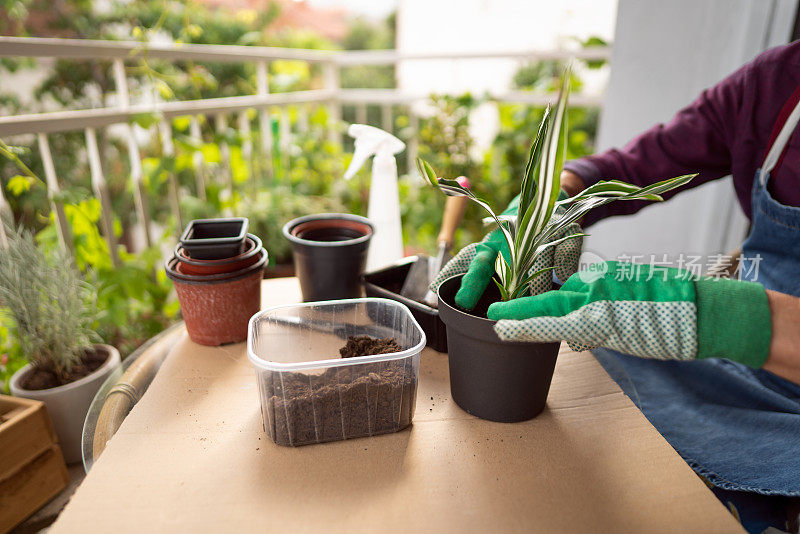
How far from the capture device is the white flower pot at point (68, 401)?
1088 mm

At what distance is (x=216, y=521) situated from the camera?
1.63 ft

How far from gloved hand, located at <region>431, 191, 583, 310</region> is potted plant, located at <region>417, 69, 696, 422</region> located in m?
0.02

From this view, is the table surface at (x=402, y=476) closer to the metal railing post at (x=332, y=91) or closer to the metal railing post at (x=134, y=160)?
the metal railing post at (x=134, y=160)

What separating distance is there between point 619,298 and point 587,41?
1.87 metres

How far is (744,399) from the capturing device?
86cm

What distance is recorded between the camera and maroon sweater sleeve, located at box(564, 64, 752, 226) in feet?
3.51

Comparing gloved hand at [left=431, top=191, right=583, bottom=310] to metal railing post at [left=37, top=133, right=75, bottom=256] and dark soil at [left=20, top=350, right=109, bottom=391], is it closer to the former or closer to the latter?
dark soil at [left=20, top=350, right=109, bottom=391]

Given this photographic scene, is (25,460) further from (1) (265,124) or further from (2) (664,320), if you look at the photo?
(1) (265,124)

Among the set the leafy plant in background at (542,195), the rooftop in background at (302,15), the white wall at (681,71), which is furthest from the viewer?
the rooftop in background at (302,15)

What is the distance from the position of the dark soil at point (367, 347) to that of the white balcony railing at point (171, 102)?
3.34 feet

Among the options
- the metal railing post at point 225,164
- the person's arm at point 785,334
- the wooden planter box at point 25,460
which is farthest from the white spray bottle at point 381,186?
the metal railing post at point 225,164

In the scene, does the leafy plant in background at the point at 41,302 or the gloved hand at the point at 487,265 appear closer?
the gloved hand at the point at 487,265

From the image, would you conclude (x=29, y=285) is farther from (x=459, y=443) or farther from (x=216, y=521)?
(x=459, y=443)

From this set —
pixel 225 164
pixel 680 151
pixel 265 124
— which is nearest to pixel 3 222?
pixel 225 164
